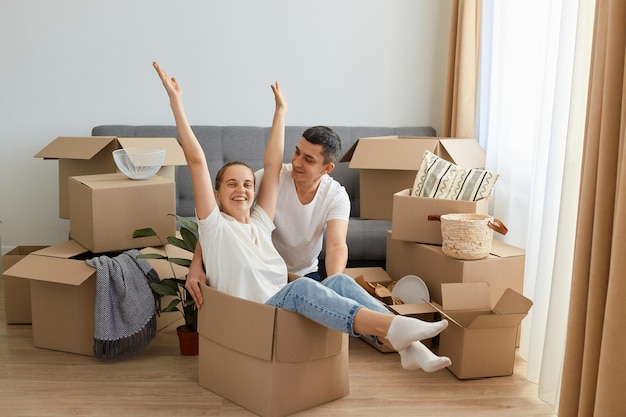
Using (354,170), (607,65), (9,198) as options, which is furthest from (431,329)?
(9,198)

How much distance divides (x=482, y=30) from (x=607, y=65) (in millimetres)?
1884

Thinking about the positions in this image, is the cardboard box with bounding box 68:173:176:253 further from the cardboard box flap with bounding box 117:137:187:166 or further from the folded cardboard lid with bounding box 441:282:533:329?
the folded cardboard lid with bounding box 441:282:533:329

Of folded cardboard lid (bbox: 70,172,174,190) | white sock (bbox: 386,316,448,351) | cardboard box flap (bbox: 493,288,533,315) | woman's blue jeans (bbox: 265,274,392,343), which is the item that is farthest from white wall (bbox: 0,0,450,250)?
white sock (bbox: 386,316,448,351)

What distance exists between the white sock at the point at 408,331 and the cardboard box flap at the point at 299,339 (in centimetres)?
30

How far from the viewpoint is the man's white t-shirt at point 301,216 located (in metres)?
2.92

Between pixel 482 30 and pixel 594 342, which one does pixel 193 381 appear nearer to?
pixel 594 342

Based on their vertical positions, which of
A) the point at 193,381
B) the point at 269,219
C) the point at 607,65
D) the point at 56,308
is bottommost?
the point at 193,381

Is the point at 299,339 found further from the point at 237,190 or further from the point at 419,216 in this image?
the point at 419,216

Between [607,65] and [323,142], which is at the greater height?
[607,65]

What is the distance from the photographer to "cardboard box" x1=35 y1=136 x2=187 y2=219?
11.3ft

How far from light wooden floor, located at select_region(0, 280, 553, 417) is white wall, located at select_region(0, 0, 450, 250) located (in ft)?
5.55

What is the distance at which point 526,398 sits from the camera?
8.63 feet

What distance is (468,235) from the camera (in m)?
2.85

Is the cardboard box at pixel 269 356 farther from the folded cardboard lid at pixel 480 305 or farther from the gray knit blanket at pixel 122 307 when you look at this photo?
the folded cardboard lid at pixel 480 305
